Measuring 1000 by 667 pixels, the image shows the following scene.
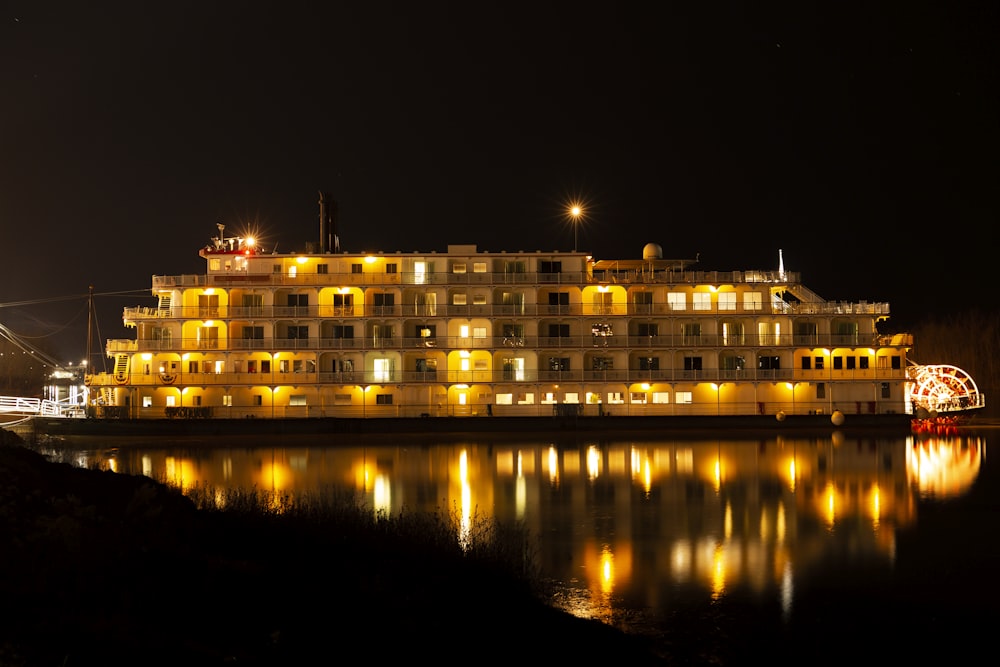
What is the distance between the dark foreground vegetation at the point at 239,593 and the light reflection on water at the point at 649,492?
1.95 m

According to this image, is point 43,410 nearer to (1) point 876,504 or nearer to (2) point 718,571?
(1) point 876,504

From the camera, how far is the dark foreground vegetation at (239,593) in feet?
A: 29.0

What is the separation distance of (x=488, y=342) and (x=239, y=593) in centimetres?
4776

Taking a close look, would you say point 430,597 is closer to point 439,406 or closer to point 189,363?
point 439,406

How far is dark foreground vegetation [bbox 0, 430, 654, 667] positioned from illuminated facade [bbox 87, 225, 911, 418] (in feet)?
139

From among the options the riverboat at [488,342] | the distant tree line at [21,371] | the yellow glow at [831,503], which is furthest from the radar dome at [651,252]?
the distant tree line at [21,371]

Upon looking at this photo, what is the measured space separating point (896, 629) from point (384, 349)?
4709 centimetres

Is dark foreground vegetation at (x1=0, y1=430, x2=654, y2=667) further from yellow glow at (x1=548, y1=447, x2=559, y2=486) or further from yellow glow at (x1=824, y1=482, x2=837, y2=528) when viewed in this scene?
yellow glow at (x1=548, y1=447, x2=559, y2=486)

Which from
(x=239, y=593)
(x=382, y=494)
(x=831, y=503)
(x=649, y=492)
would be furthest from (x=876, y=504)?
(x=239, y=593)

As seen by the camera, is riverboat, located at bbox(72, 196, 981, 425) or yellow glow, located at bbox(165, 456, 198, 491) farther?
riverboat, located at bbox(72, 196, 981, 425)

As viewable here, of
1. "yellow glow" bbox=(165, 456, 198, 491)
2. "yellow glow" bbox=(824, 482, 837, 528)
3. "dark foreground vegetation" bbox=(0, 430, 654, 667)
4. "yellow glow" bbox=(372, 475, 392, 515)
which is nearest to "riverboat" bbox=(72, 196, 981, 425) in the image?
"yellow glow" bbox=(165, 456, 198, 491)

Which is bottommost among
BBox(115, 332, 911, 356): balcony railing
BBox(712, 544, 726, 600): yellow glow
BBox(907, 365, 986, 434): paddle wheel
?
BBox(712, 544, 726, 600): yellow glow

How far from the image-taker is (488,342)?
58281 millimetres

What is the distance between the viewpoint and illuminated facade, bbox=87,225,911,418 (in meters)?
57.2
